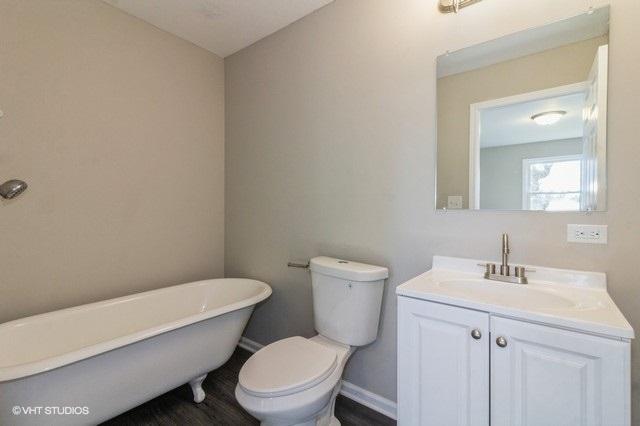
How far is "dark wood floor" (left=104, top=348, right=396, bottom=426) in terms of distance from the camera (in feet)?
5.47

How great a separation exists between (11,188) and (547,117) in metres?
2.65

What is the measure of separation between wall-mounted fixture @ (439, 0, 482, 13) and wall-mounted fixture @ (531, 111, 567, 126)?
0.63 metres

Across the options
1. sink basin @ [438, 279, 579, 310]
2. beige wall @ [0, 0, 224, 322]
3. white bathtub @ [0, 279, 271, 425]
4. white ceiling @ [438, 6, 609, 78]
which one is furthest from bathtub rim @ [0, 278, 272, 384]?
white ceiling @ [438, 6, 609, 78]

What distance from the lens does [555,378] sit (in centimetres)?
90

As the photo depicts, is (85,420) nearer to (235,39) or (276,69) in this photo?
(276,69)

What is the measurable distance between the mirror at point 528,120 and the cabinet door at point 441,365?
0.64 metres

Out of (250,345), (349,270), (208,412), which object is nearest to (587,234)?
(349,270)

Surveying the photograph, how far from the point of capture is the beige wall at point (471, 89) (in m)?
1.31

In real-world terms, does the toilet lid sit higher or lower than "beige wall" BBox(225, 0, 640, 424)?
lower

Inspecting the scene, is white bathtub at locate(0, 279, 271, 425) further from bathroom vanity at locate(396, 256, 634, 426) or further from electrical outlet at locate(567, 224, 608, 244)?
electrical outlet at locate(567, 224, 608, 244)

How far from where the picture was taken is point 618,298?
3.90 ft

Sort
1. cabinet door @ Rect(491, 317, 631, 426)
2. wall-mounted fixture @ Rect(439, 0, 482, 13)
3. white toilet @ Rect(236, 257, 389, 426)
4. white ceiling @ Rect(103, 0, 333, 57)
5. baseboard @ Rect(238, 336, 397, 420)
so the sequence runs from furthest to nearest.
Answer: white ceiling @ Rect(103, 0, 333, 57)
baseboard @ Rect(238, 336, 397, 420)
wall-mounted fixture @ Rect(439, 0, 482, 13)
white toilet @ Rect(236, 257, 389, 426)
cabinet door @ Rect(491, 317, 631, 426)

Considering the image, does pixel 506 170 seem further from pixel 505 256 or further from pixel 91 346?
pixel 91 346

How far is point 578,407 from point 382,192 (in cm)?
118
